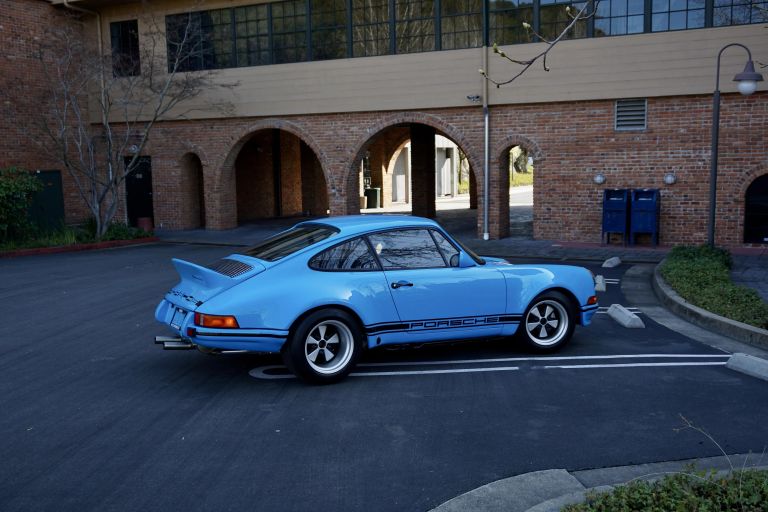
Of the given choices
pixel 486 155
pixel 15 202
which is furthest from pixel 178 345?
pixel 15 202

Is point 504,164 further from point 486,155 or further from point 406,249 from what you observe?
point 406,249

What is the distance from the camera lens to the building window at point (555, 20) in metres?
18.6

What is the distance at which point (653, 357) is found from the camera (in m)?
8.00

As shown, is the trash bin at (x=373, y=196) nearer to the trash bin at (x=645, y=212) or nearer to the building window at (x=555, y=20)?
the building window at (x=555, y=20)

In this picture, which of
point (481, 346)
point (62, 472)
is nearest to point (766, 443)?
point (481, 346)

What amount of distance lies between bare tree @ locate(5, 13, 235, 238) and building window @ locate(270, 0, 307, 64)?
2147 millimetres

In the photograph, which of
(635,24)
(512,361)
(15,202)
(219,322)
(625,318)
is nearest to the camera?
(219,322)

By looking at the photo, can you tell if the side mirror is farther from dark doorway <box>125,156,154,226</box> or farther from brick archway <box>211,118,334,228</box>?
dark doorway <box>125,156,154,226</box>

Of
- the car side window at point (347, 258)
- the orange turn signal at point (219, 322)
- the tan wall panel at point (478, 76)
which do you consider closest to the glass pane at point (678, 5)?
the tan wall panel at point (478, 76)

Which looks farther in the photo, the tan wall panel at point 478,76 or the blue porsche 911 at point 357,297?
the tan wall panel at point 478,76

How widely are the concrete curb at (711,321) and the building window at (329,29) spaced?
12.8m

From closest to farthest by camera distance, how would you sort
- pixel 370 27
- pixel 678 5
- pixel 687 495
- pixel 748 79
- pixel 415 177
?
pixel 687 495 → pixel 748 79 → pixel 678 5 → pixel 370 27 → pixel 415 177

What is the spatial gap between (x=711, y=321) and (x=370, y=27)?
14284mm

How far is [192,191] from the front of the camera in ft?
82.5
